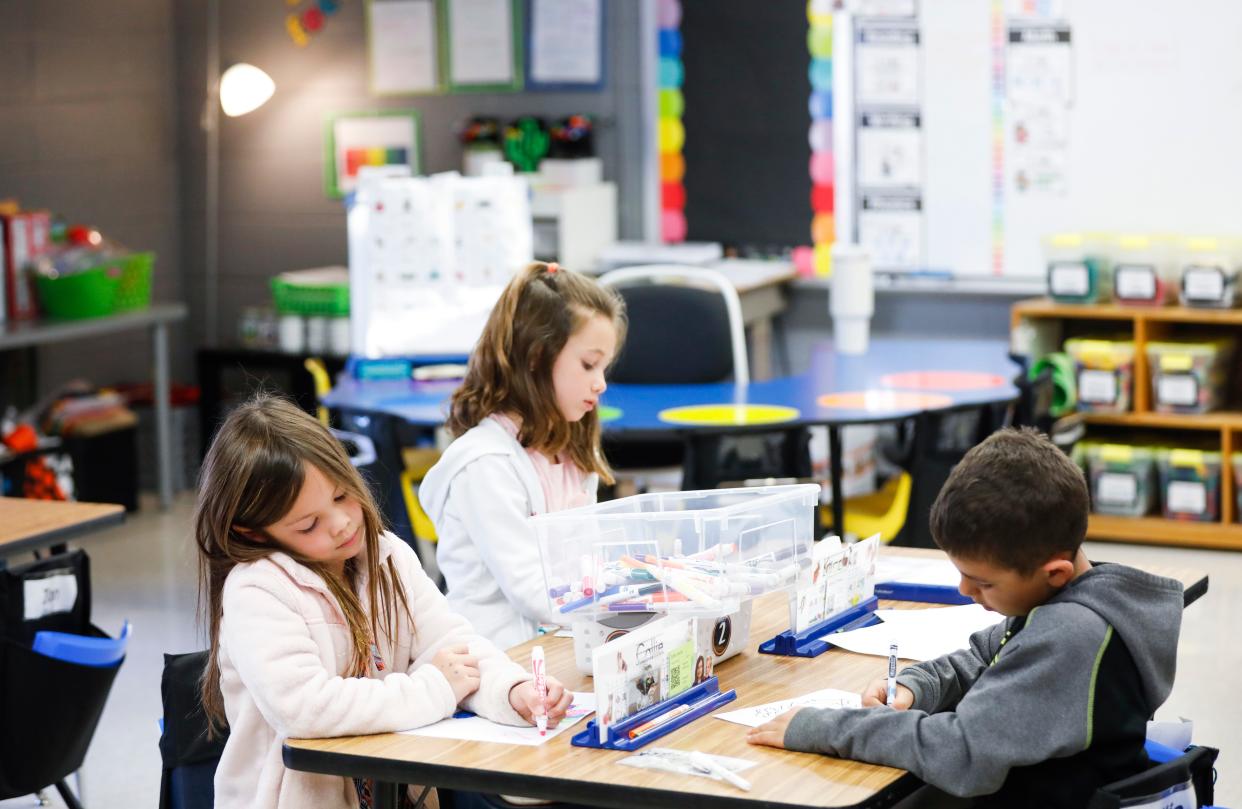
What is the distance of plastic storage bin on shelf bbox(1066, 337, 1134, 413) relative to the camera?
5406 mm

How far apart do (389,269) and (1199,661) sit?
245cm

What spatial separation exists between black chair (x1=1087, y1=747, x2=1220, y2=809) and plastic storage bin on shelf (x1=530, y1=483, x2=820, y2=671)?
48cm

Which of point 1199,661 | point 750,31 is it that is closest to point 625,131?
point 750,31

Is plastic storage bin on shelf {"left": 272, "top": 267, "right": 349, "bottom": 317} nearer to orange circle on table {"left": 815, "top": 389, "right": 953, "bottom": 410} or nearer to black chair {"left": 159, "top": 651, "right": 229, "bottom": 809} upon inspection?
orange circle on table {"left": 815, "top": 389, "right": 953, "bottom": 410}

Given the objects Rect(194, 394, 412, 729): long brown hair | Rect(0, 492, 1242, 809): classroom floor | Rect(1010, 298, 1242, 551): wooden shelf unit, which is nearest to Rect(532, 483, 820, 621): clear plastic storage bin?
Rect(194, 394, 412, 729): long brown hair

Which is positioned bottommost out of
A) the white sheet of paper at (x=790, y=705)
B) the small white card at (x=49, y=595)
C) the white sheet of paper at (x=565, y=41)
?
the small white card at (x=49, y=595)

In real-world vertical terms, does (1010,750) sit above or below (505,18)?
below

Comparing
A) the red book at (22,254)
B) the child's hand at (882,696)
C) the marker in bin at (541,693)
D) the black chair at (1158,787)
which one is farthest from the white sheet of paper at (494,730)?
the red book at (22,254)

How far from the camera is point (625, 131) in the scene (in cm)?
626

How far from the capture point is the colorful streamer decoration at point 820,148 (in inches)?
233

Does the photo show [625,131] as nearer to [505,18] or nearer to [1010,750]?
[505,18]

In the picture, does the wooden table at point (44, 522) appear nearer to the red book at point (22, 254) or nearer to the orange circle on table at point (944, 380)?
the orange circle on table at point (944, 380)

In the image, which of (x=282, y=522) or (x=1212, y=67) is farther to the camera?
(x=1212, y=67)

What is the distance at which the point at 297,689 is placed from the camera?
1862mm
